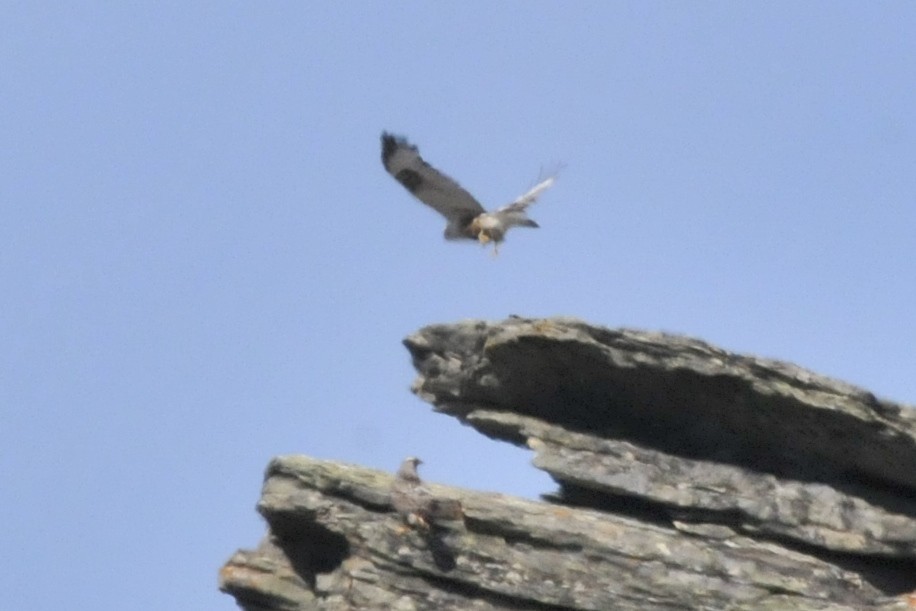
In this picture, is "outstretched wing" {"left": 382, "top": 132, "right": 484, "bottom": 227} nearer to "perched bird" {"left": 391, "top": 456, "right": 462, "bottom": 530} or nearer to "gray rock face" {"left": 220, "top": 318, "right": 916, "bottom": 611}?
"gray rock face" {"left": 220, "top": 318, "right": 916, "bottom": 611}

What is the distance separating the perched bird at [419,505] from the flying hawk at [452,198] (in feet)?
12.8

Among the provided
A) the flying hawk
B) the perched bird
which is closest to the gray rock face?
the perched bird

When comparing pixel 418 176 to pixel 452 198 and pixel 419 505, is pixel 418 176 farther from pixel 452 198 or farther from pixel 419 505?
pixel 419 505

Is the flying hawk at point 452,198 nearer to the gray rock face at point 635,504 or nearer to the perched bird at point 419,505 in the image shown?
the gray rock face at point 635,504

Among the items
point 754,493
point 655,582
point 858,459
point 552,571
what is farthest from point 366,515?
point 858,459

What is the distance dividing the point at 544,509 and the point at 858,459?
3.64 metres

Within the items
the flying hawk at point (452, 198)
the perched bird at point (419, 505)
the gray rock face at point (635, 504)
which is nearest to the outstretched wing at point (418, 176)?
the flying hawk at point (452, 198)

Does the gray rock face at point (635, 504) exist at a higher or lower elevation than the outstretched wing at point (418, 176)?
lower

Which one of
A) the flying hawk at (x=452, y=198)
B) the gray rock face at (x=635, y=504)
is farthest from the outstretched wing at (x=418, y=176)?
the gray rock face at (x=635, y=504)

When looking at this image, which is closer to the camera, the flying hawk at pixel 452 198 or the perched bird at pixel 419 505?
the perched bird at pixel 419 505

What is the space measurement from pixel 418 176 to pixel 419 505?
4966 millimetres

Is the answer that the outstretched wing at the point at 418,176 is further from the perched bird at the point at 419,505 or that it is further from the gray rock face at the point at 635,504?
the perched bird at the point at 419,505

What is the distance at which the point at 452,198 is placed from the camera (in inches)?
781

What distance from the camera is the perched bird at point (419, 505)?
54.3 ft
